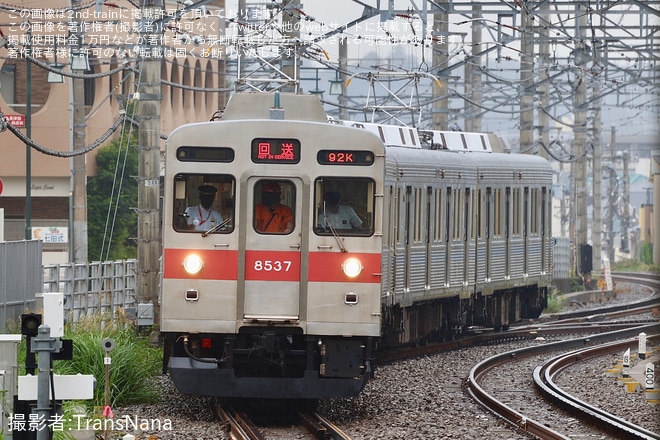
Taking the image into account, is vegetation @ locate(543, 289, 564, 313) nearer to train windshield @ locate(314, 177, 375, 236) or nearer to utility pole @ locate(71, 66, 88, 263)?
utility pole @ locate(71, 66, 88, 263)

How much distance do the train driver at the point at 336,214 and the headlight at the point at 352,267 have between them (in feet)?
1.01

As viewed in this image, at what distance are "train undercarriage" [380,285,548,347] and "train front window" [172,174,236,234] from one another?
4.05 meters

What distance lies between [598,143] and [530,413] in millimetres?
31826

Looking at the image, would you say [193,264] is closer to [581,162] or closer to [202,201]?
[202,201]

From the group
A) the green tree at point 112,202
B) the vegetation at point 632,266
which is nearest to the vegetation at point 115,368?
the green tree at point 112,202

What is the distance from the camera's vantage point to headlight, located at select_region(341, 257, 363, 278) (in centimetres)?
1290

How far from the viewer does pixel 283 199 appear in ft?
42.7

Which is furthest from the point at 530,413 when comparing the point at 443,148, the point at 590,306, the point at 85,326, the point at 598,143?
the point at 598,143

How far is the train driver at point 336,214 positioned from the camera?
13.0 meters

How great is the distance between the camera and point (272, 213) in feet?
42.8

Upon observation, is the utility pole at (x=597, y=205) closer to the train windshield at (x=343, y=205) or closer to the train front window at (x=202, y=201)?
the train windshield at (x=343, y=205)

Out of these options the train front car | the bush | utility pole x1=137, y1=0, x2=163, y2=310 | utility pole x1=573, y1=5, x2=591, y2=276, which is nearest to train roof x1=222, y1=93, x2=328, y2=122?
the train front car

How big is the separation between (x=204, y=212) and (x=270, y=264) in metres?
0.75

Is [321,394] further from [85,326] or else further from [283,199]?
[85,326]
